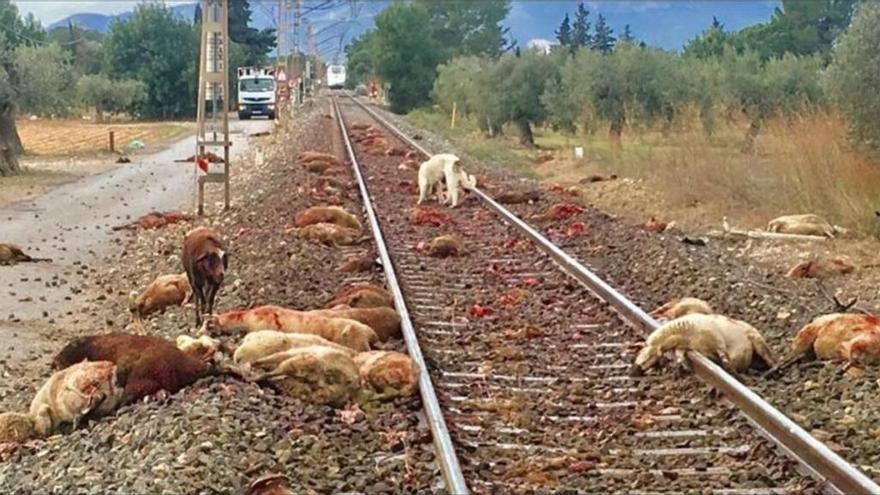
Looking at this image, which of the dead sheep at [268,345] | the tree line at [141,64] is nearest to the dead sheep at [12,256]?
the dead sheep at [268,345]

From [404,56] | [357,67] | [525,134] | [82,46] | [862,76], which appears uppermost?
[862,76]

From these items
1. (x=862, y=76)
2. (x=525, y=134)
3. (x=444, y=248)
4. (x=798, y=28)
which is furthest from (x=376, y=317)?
(x=798, y=28)

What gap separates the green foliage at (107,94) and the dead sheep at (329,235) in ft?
192

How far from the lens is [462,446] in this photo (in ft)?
22.3

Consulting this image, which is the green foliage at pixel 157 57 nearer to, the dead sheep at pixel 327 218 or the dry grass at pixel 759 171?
the dry grass at pixel 759 171

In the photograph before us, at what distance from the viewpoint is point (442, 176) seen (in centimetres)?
2003

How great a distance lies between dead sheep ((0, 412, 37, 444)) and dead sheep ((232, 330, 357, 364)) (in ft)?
4.23

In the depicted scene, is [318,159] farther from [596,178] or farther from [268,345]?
[268,345]

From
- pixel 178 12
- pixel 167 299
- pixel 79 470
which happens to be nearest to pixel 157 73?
pixel 178 12

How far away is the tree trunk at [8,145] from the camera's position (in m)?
29.4

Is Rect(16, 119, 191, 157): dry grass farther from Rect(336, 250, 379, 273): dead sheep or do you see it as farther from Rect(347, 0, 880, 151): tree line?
Rect(336, 250, 379, 273): dead sheep

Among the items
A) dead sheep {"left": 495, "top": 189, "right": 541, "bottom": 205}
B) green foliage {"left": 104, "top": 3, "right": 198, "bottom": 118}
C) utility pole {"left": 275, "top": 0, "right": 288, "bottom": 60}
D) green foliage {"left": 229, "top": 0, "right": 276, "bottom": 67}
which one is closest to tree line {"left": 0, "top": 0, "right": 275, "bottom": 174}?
green foliage {"left": 104, "top": 3, "right": 198, "bottom": 118}

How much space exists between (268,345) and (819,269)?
265 inches

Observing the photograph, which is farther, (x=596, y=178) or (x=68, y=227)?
(x=596, y=178)
